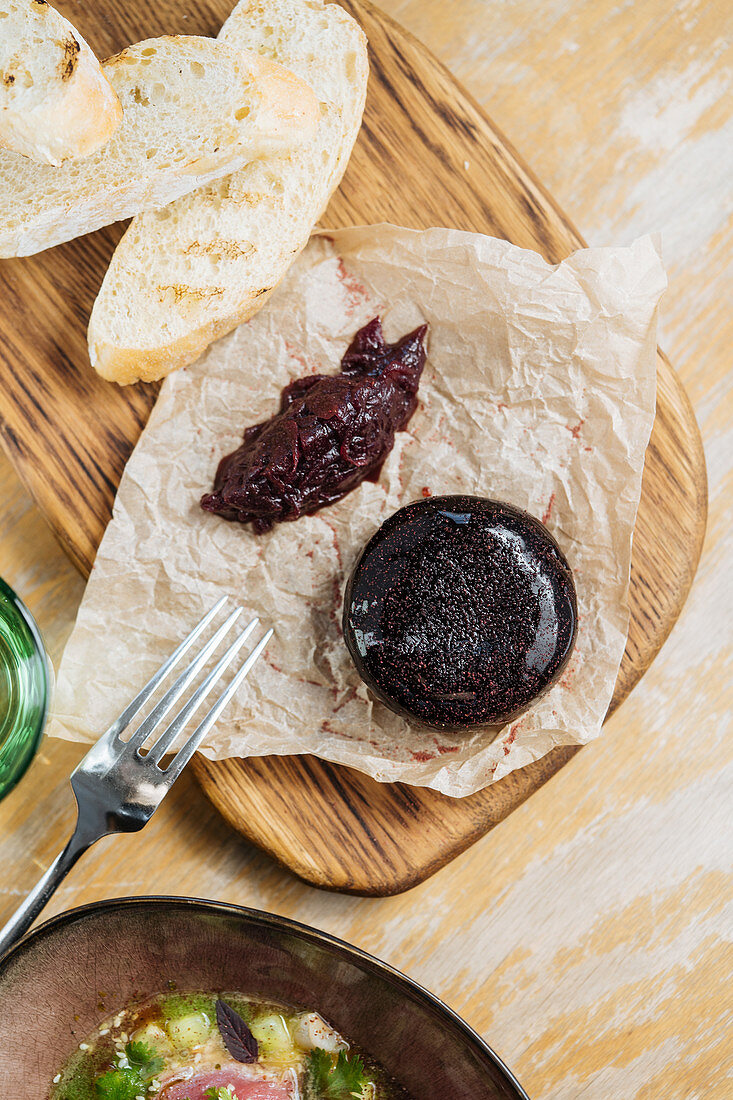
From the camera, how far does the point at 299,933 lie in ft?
5.78

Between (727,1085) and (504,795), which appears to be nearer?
(504,795)

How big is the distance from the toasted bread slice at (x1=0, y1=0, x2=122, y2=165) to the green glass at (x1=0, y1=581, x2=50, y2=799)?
38.1 inches

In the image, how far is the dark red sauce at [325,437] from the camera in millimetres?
1803

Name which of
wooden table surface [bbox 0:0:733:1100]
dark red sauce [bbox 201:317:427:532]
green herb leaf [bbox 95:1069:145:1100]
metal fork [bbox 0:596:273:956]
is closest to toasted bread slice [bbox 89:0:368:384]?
dark red sauce [bbox 201:317:427:532]

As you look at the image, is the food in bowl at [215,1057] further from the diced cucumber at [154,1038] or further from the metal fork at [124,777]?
the metal fork at [124,777]

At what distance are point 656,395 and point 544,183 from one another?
67cm

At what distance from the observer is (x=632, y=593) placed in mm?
1936

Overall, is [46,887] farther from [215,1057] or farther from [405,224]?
[405,224]

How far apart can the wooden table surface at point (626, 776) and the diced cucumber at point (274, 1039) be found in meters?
0.28

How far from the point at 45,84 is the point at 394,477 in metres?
1.09

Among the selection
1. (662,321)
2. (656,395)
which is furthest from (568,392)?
(662,321)

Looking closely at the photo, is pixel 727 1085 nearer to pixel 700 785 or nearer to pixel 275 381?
pixel 700 785

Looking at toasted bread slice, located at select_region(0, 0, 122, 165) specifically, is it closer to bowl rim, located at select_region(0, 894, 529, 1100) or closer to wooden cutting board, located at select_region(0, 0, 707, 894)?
wooden cutting board, located at select_region(0, 0, 707, 894)

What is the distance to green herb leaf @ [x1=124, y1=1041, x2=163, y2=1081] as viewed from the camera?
183 centimetres
